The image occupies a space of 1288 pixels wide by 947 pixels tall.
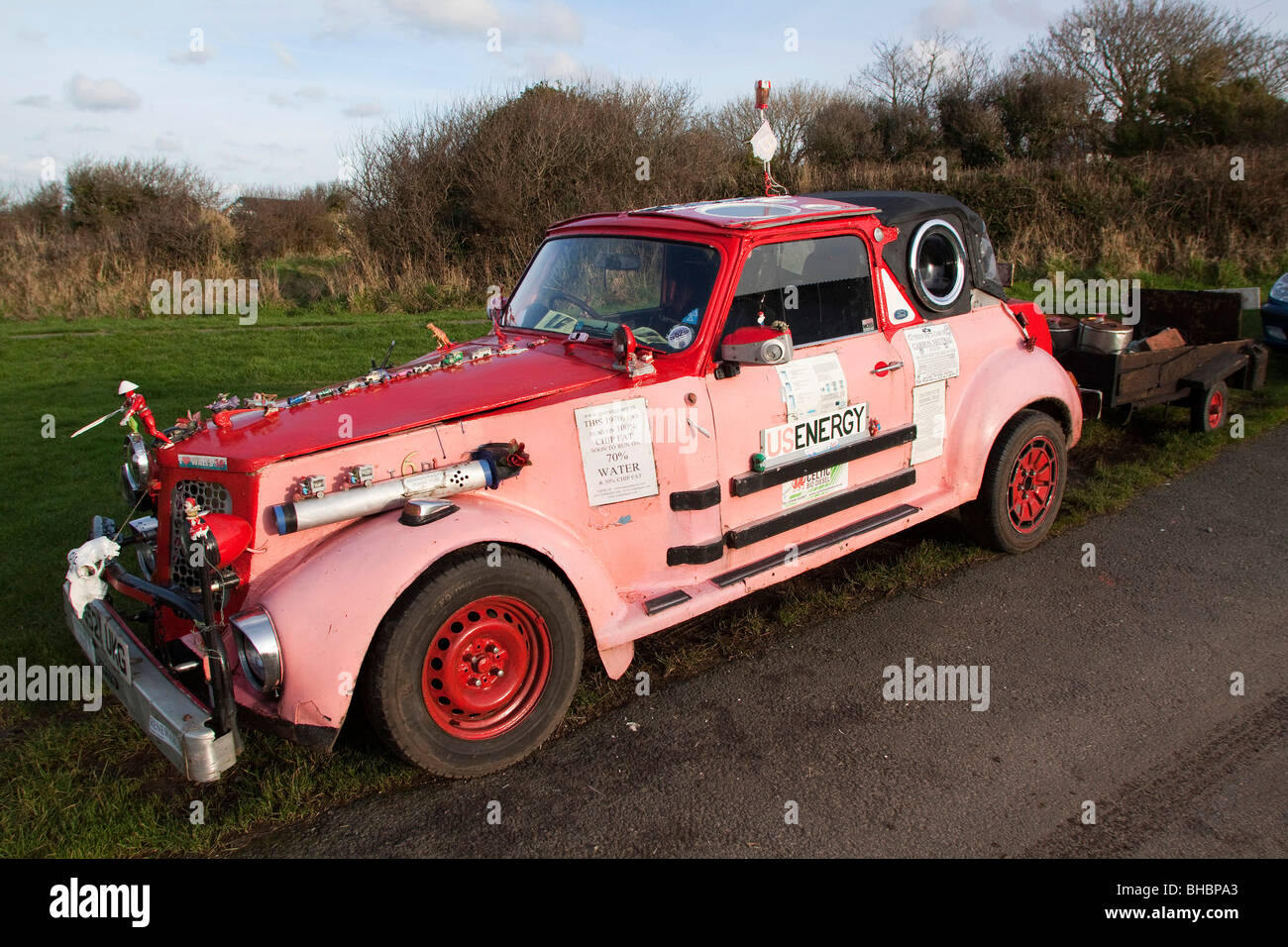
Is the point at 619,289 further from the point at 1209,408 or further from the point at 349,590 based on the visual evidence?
the point at 1209,408

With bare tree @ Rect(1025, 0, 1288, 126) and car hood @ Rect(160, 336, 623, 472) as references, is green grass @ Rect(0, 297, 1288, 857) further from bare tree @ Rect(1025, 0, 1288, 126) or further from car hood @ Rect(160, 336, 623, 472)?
bare tree @ Rect(1025, 0, 1288, 126)

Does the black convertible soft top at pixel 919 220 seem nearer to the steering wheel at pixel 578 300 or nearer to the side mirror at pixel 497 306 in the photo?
the steering wheel at pixel 578 300

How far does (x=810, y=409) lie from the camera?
438cm

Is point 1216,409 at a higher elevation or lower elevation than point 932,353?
lower

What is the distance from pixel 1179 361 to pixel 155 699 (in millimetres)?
7641

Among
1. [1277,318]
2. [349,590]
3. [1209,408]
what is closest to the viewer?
[349,590]

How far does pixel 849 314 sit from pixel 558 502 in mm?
1975

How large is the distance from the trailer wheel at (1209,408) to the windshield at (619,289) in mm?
5448

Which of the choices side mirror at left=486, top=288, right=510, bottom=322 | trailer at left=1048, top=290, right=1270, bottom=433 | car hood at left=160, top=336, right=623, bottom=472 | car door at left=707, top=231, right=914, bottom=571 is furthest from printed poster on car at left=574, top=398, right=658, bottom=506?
trailer at left=1048, top=290, right=1270, bottom=433

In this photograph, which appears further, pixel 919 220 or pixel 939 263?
pixel 939 263

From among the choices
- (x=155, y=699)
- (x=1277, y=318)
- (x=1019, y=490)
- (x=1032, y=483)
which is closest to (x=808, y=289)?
(x=1019, y=490)

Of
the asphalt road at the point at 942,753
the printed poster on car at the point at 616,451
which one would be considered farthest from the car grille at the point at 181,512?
the printed poster on car at the point at 616,451

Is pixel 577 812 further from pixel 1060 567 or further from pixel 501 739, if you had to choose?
pixel 1060 567

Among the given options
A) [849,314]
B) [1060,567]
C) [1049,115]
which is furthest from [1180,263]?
[849,314]
